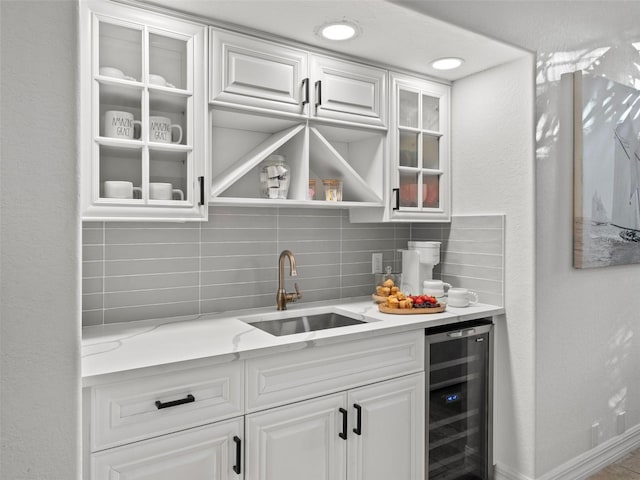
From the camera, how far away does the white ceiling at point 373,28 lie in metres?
1.78

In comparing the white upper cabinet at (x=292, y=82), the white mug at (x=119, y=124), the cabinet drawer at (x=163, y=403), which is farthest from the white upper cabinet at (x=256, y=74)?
the cabinet drawer at (x=163, y=403)

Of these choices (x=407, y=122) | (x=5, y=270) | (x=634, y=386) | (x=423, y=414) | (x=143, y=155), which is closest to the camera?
(x=5, y=270)

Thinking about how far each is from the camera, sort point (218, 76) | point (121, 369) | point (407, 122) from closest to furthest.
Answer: point (121, 369), point (218, 76), point (407, 122)

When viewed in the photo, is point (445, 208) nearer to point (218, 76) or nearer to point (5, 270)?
point (218, 76)

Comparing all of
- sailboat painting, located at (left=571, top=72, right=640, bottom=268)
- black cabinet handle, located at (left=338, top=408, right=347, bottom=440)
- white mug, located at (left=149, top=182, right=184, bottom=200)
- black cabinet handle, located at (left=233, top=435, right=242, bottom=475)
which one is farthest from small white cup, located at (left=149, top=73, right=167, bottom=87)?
sailboat painting, located at (left=571, top=72, right=640, bottom=268)

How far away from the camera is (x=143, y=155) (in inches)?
68.6

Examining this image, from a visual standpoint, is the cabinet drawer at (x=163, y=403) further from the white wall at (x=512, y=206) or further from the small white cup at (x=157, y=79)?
the white wall at (x=512, y=206)

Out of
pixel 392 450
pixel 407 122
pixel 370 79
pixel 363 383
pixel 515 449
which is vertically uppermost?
pixel 370 79

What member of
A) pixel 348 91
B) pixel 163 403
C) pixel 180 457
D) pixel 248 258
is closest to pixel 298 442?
pixel 180 457

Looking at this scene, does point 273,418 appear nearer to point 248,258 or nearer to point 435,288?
point 248,258

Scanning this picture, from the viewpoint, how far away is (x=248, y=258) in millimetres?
2312

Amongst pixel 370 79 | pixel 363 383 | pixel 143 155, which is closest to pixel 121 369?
pixel 143 155

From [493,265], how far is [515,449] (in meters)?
0.94

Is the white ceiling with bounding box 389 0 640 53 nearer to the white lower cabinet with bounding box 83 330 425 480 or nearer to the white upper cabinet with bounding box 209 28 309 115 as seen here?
the white upper cabinet with bounding box 209 28 309 115
